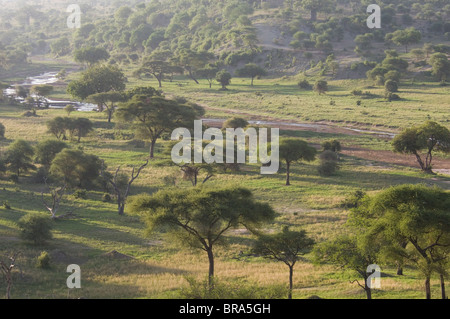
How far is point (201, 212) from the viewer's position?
2598cm

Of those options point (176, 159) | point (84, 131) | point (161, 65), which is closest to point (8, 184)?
point (176, 159)

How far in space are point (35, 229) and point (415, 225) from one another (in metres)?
21.9

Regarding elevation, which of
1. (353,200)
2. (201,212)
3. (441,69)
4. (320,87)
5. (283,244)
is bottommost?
(353,200)

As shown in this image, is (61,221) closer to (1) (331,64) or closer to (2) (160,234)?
(2) (160,234)

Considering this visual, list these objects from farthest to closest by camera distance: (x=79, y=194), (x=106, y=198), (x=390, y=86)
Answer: (x=390, y=86)
(x=106, y=198)
(x=79, y=194)

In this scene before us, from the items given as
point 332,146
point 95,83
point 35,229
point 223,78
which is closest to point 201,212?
point 35,229

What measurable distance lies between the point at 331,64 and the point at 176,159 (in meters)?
75.7

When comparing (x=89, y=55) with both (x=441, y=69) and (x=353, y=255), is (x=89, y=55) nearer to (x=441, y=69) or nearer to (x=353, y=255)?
(x=441, y=69)

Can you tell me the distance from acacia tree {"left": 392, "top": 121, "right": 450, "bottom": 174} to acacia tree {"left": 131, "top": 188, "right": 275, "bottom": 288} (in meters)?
30.5

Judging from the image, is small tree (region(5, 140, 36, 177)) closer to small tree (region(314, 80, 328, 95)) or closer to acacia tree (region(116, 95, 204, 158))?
acacia tree (region(116, 95, 204, 158))

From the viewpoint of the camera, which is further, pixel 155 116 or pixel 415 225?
pixel 155 116

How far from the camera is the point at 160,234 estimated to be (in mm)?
36656

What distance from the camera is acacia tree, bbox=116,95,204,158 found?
60.3 metres

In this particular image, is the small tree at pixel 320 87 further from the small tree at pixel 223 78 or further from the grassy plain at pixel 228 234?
the small tree at pixel 223 78
